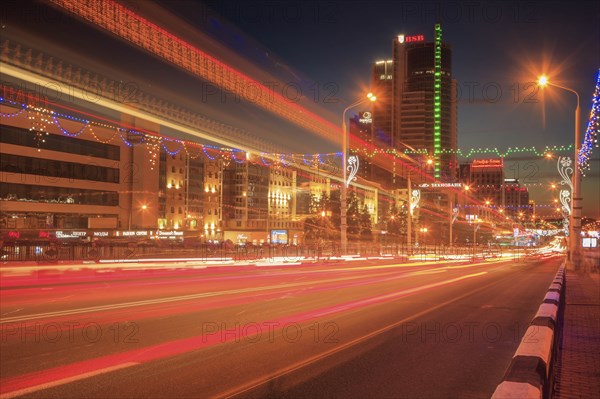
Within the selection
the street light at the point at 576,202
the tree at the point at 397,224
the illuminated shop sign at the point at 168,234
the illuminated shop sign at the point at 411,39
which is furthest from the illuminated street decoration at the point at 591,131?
the illuminated shop sign at the point at 411,39

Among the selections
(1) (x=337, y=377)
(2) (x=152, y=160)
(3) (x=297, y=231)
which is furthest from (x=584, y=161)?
(3) (x=297, y=231)

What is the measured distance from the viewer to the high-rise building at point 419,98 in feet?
518

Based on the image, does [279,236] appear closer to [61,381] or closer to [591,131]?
[591,131]

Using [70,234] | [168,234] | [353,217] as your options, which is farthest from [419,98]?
[70,234]

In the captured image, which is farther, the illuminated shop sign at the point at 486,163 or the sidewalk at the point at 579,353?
the illuminated shop sign at the point at 486,163

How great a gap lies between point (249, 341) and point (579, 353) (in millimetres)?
5165

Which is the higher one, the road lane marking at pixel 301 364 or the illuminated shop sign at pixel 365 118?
the illuminated shop sign at pixel 365 118

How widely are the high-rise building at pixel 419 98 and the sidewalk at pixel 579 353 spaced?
141893mm

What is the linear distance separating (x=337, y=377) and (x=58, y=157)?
56814 millimetres

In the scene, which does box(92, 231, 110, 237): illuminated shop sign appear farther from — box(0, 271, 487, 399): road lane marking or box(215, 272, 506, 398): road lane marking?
box(215, 272, 506, 398): road lane marking

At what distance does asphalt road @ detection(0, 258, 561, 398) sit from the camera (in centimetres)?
590

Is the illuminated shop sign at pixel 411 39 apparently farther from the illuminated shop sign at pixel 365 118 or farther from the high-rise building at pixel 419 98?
the illuminated shop sign at pixel 365 118

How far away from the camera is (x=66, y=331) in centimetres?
902

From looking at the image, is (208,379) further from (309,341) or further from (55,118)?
(55,118)
